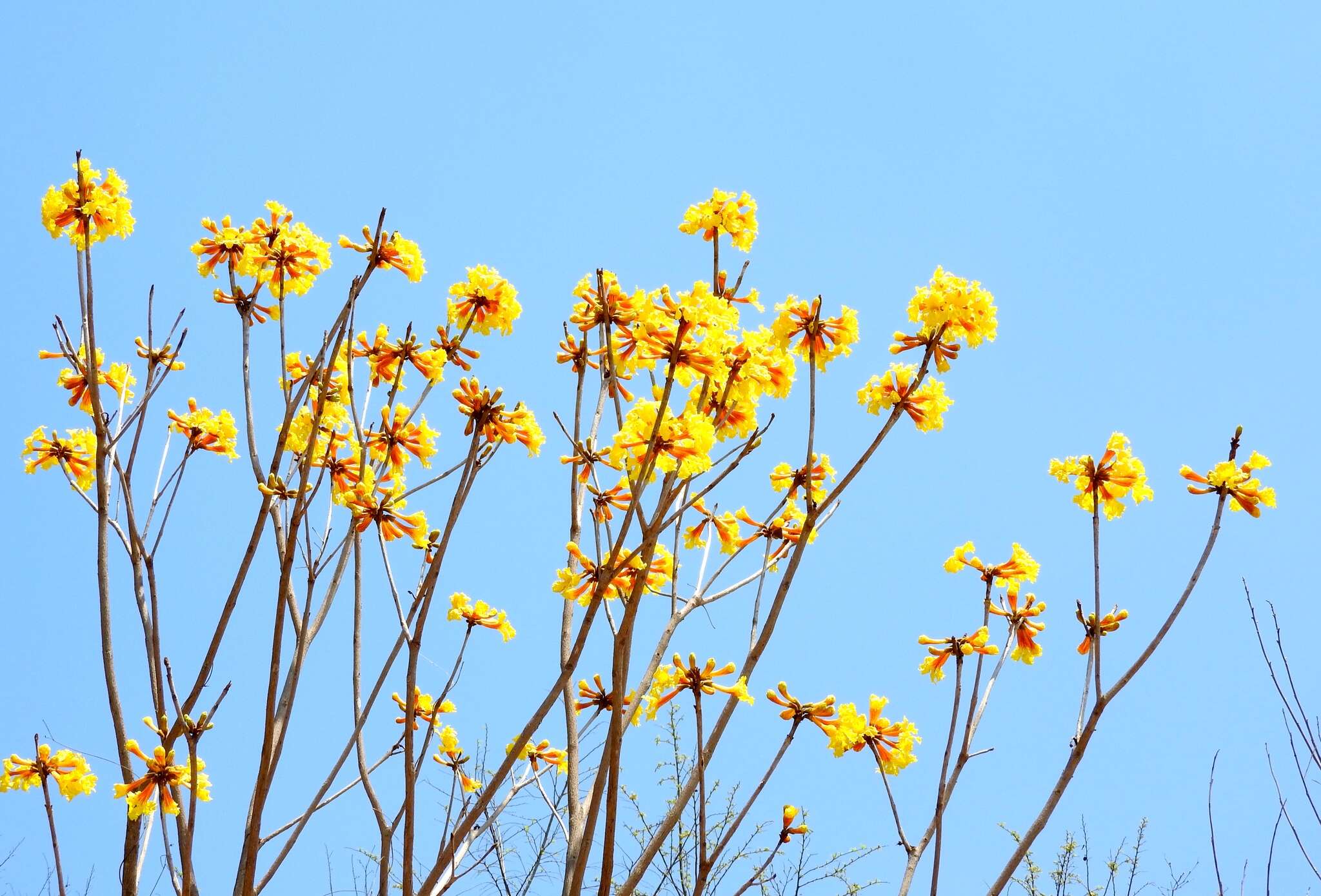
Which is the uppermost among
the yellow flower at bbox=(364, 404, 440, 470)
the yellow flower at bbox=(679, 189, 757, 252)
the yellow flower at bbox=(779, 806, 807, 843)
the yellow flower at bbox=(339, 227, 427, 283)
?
the yellow flower at bbox=(679, 189, 757, 252)

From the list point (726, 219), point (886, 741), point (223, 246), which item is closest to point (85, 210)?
point (223, 246)

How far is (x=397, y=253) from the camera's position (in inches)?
138

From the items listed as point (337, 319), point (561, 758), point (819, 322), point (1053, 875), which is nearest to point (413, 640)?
point (337, 319)

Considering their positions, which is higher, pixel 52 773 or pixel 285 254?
pixel 285 254

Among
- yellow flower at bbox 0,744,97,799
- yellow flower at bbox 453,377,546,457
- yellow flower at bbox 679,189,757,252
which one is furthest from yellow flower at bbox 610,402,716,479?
yellow flower at bbox 0,744,97,799

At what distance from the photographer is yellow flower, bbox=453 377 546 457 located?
9.90ft

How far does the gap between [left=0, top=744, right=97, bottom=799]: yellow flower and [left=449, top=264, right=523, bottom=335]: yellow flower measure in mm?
2177

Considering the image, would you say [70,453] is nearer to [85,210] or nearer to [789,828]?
[85,210]

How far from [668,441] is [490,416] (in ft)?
2.12

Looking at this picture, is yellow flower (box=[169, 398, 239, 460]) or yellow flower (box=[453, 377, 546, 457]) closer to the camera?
yellow flower (box=[453, 377, 546, 457])

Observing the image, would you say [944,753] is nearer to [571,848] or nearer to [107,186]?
[571,848]

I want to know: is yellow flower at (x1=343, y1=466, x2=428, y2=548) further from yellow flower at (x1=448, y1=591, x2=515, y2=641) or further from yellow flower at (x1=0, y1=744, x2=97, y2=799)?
yellow flower at (x1=0, y1=744, x2=97, y2=799)

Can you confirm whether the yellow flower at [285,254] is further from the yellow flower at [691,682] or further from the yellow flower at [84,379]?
the yellow flower at [691,682]

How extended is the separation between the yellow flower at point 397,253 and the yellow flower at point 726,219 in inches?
41.9
